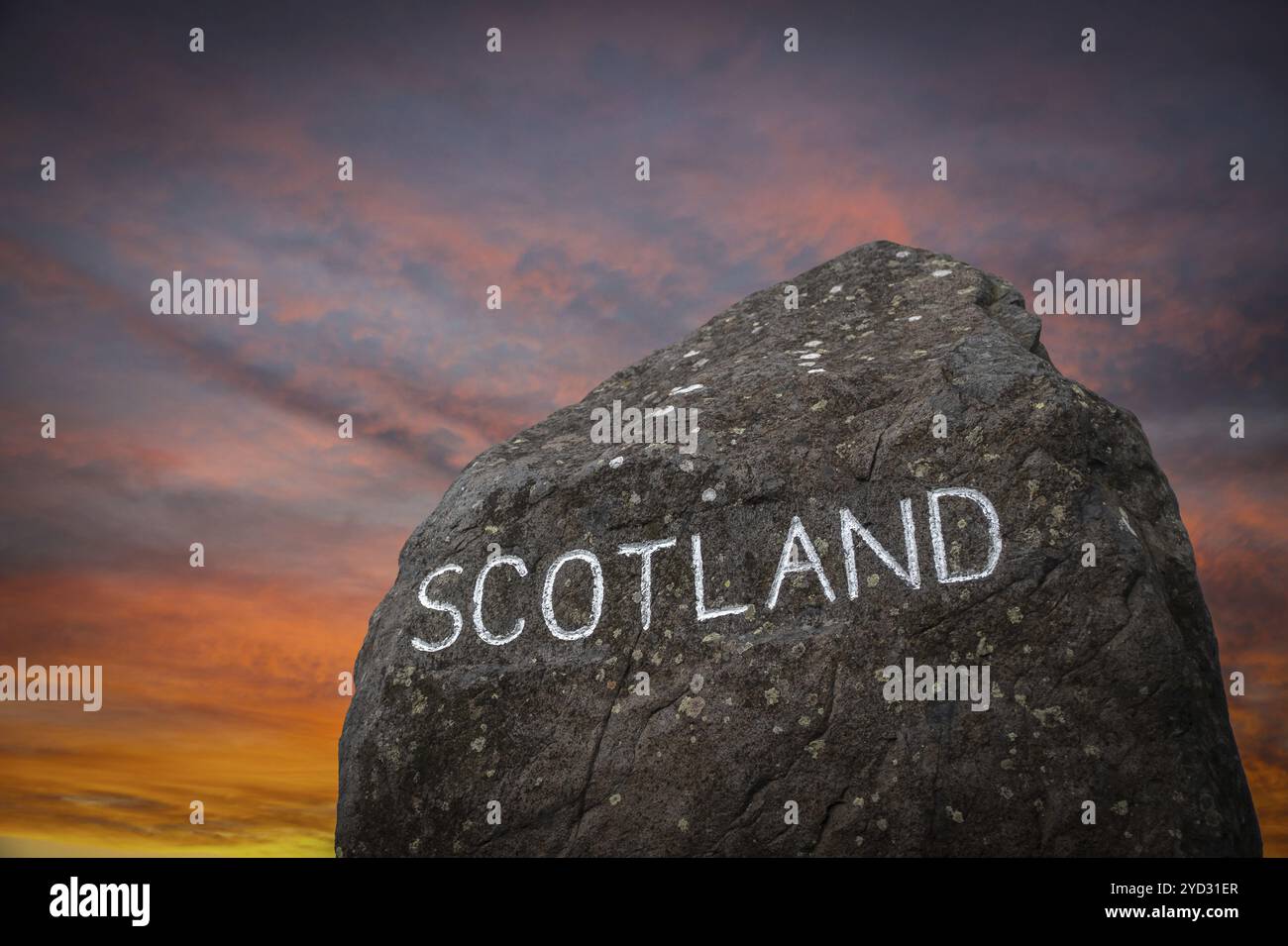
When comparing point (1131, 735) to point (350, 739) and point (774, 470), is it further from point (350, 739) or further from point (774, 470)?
point (350, 739)

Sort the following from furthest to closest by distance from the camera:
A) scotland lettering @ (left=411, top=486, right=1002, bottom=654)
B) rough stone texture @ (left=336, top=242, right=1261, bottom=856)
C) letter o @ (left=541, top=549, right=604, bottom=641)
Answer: letter o @ (left=541, top=549, right=604, bottom=641) → scotland lettering @ (left=411, top=486, right=1002, bottom=654) → rough stone texture @ (left=336, top=242, right=1261, bottom=856)

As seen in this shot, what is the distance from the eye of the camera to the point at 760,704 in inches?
246

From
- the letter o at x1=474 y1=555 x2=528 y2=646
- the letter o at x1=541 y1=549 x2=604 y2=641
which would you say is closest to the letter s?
the letter o at x1=474 y1=555 x2=528 y2=646

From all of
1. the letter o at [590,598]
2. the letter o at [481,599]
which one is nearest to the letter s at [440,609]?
the letter o at [481,599]

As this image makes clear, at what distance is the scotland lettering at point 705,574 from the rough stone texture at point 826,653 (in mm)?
42

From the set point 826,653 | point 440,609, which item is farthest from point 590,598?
point 826,653

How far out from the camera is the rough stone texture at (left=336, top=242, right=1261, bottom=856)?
5887 millimetres

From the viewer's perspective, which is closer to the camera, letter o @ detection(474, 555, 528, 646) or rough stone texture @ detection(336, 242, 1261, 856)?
rough stone texture @ detection(336, 242, 1261, 856)

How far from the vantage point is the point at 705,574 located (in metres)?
6.69

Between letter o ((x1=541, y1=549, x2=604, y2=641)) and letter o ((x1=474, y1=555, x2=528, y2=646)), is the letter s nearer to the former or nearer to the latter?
letter o ((x1=474, y1=555, x2=528, y2=646))

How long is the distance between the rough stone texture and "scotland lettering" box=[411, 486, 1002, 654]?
0.14ft

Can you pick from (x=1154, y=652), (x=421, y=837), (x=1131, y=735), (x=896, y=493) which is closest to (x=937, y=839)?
(x=1131, y=735)

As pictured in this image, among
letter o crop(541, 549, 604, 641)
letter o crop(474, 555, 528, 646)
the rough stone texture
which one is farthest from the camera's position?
letter o crop(474, 555, 528, 646)

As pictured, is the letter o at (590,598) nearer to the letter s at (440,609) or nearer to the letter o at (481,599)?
the letter o at (481,599)
